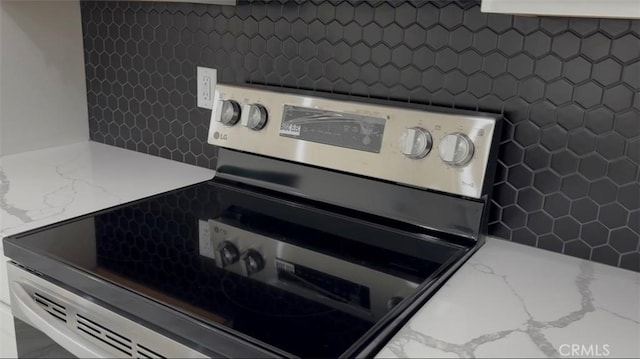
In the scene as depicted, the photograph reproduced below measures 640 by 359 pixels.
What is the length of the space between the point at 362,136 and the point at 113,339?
23.0 inches

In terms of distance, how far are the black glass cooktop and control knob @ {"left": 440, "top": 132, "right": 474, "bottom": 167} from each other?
16cm

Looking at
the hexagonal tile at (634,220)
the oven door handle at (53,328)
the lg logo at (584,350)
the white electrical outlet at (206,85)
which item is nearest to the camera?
the lg logo at (584,350)

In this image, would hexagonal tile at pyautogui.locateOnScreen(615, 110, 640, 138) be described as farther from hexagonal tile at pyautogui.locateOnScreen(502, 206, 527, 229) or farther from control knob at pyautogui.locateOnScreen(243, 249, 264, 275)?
control knob at pyautogui.locateOnScreen(243, 249, 264, 275)

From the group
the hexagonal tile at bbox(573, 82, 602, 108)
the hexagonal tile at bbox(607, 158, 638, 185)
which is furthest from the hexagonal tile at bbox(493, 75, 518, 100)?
the hexagonal tile at bbox(607, 158, 638, 185)

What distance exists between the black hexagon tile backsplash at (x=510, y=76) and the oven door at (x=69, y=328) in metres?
0.68

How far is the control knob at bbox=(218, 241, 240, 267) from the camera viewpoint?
944mm

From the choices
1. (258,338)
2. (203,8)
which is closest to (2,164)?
(203,8)

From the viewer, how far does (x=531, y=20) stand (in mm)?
999

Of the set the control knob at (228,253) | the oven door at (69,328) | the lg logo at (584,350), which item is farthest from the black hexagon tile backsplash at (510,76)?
the oven door at (69,328)

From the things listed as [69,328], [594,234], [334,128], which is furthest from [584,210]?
[69,328]

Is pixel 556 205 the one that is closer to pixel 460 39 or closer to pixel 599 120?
pixel 599 120

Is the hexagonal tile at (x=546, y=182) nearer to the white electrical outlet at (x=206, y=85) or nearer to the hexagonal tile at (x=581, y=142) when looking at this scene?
the hexagonal tile at (x=581, y=142)

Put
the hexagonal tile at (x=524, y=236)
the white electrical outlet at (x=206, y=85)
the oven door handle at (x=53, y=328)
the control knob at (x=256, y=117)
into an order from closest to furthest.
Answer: the oven door handle at (x=53, y=328) < the hexagonal tile at (x=524, y=236) < the control knob at (x=256, y=117) < the white electrical outlet at (x=206, y=85)

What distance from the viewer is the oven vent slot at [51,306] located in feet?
2.95
